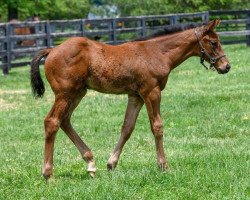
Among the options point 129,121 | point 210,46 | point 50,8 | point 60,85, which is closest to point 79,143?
point 129,121

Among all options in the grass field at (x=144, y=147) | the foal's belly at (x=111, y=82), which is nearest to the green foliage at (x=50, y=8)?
the grass field at (x=144, y=147)

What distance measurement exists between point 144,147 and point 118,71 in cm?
271

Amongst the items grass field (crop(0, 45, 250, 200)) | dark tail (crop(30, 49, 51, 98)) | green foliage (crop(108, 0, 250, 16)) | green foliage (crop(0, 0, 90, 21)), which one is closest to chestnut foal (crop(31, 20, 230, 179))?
dark tail (crop(30, 49, 51, 98))

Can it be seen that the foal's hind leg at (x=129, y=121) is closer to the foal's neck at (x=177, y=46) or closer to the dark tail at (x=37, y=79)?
the foal's neck at (x=177, y=46)

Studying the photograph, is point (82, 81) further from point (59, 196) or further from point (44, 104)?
point (44, 104)

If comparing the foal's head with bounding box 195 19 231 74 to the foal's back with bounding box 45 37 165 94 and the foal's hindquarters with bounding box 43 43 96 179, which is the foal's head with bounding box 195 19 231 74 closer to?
the foal's back with bounding box 45 37 165 94

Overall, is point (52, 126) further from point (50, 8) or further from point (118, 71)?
point (50, 8)

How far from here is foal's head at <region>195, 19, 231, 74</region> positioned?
330 inches

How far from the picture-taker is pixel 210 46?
8414 millimetres

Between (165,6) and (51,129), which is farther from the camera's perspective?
(165,6)

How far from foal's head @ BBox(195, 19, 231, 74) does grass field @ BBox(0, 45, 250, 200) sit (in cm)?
127

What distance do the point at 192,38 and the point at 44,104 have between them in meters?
7.97

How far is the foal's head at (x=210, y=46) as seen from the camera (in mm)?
8391

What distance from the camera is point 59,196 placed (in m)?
6.80
